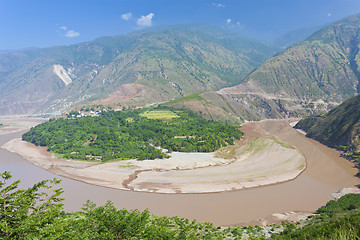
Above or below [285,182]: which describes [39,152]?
above

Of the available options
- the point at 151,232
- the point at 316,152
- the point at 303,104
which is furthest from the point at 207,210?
the point at 303,104

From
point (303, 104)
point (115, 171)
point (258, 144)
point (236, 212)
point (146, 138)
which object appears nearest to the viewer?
point (236, 212)

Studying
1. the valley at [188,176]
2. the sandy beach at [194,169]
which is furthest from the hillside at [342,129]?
the sandy beach at [194,169]

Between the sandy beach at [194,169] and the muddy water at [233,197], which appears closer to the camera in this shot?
the muddy water at [233,197]

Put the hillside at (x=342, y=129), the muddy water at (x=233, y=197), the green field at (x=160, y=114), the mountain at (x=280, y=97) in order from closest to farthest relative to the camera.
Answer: the muddy water at (x=233, y=197) < the hillside at (x=342, y=129) < the green field at (x=160, y=114) < the mountain at (x=280, y=97)

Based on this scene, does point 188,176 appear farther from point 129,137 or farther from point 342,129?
point 342,129

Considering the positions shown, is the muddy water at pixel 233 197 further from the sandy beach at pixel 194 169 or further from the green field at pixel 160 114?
the green field at pixel 160 114

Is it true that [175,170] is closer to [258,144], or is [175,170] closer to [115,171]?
[115,171]
